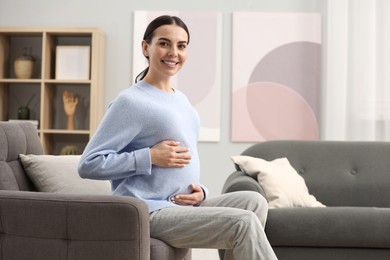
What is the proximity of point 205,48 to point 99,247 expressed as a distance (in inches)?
140

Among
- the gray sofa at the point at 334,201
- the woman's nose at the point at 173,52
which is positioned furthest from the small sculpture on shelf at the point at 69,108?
the woman's nose at the point at 173,52

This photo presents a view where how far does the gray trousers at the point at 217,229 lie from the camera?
212 centimetres

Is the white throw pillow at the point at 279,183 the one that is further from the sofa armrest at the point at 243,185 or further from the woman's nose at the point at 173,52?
the woman's nose at the point at 173,52

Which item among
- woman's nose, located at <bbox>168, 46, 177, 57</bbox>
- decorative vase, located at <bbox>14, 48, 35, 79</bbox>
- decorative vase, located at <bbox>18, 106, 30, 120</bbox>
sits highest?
decorative vase, located at <bbox>14, 48, 35, 79</bbox>

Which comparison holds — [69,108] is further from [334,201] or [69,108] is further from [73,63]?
[334,201]

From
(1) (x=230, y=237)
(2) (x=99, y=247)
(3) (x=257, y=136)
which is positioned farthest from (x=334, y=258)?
(3) (x=257, y=136)

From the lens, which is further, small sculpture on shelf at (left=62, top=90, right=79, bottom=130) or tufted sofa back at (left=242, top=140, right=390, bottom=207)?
small sculpture on shelf at (left=62, top=90, right=79, bottom=130)

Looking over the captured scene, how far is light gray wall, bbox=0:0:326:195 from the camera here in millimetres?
5535

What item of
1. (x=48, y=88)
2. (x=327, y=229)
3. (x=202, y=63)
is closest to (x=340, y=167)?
(x=327, y=229)

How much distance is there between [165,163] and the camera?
2.36 metres

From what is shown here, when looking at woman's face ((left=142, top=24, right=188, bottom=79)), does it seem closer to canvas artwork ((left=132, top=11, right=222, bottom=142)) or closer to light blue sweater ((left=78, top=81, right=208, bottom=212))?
light blue sweater ((left=78, top=81, right=208, bottom=212))

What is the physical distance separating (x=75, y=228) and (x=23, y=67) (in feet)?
11.5

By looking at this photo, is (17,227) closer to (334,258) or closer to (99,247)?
(99,247)

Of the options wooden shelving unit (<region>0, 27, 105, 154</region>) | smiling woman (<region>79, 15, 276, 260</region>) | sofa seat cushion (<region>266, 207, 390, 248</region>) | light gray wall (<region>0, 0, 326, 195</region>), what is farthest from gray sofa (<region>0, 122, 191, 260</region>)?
light gray wall (<region>0, 0, 326, 195</region>)
